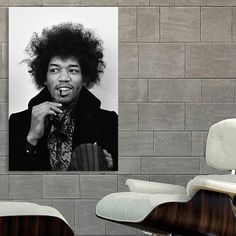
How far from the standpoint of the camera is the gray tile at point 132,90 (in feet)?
19.6

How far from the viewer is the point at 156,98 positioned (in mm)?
5988

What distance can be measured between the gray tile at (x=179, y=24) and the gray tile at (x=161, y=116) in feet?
1.80

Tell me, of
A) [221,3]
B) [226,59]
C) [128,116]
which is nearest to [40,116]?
[128,116]

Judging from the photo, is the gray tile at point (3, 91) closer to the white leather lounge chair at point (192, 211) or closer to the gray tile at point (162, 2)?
the gray tile at point (162, 2)

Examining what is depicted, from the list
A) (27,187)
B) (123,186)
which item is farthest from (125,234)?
(27,187)

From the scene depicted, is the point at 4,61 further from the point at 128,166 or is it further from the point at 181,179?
the point at 181,179

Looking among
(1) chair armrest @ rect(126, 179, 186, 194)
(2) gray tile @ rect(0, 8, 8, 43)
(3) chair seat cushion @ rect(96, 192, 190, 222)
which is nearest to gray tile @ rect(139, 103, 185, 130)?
(2) gray tile @ rect(0, 8, 8, 43)

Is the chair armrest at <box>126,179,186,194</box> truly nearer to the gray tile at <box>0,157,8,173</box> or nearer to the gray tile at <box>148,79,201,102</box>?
the gray tile at <box>148,79,201,102</box>

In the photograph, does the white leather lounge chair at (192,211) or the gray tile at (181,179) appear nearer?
the white leather lounge chair at (192,211)

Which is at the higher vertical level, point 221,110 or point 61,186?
point 221,110

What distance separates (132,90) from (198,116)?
58 cm

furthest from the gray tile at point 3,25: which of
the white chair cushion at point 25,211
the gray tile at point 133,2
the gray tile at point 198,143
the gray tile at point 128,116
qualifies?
the white chair cushion at point 25,211

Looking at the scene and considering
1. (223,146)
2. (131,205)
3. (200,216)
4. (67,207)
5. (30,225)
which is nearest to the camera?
(30,225)

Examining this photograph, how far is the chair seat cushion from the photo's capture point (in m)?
3.47
